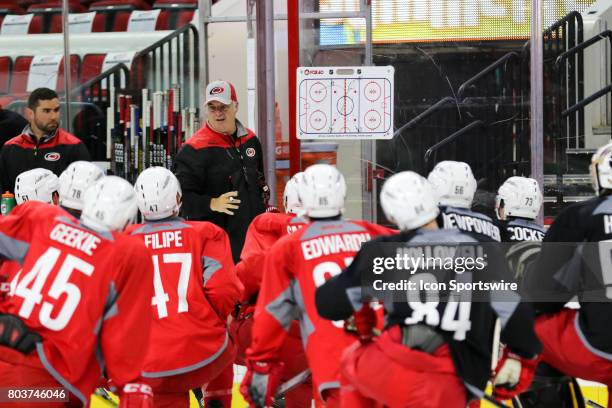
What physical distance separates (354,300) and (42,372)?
100 centimetres

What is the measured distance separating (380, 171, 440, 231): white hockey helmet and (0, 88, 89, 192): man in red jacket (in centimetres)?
301

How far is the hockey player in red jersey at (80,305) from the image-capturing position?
3.44 metres

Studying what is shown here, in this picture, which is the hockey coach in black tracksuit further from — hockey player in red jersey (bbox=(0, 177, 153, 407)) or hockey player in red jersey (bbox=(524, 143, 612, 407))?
hockey player in red jersey (bbox=(0, 177, 153, 407))

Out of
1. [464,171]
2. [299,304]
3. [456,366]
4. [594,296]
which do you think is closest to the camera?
[456,366]

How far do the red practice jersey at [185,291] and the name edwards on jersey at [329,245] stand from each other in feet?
2.69

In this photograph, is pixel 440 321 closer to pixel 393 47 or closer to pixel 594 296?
pixel 594 296

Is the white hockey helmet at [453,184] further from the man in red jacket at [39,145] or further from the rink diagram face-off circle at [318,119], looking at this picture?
the man in red jacket at [39,145]

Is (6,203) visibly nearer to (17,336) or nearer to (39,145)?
(39,145)

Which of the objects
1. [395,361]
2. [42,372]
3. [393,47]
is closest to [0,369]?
[42,372]

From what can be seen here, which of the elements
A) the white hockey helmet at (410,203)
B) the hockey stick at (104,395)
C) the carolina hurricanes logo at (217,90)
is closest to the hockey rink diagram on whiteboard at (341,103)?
the carolina hurricanes logo at (217,90)

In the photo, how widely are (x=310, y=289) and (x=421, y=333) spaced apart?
565 millimetres

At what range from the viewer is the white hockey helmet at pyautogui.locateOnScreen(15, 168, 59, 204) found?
485cm

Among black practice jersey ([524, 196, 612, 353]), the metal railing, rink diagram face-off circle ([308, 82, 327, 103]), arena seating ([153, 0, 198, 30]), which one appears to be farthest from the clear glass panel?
black practice jersey ([524, 196, 612, 353])

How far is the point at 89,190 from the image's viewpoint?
11.8ft
